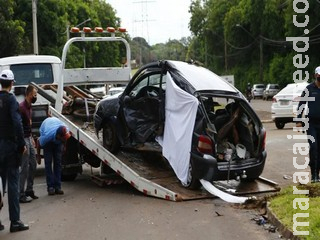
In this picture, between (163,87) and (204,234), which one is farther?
(163,87)

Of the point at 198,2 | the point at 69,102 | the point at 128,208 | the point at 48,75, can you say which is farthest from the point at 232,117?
the point at 198,2

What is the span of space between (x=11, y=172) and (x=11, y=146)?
36cm

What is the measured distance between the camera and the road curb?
6393mm

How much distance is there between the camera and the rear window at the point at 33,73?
1438 cm

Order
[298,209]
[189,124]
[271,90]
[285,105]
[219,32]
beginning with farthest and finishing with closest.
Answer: [219,32]
[271,90]
[285,105]
[189,124]
[298,209]

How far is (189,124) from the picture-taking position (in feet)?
29.6

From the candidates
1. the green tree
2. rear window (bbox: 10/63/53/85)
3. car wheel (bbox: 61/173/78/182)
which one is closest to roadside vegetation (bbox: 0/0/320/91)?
the green tree

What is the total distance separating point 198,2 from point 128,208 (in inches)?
3524

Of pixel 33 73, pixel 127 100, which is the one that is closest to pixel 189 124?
pixel 127 100

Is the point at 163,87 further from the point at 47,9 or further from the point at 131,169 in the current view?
the point at 47,9

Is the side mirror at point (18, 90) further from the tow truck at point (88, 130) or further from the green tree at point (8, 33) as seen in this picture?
the green tree at point (8, 33)

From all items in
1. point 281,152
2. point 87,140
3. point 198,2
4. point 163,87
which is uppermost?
point 198,2

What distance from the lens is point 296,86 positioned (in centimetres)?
2106

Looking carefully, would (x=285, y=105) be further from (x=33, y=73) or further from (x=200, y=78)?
(x=200, y=78)
